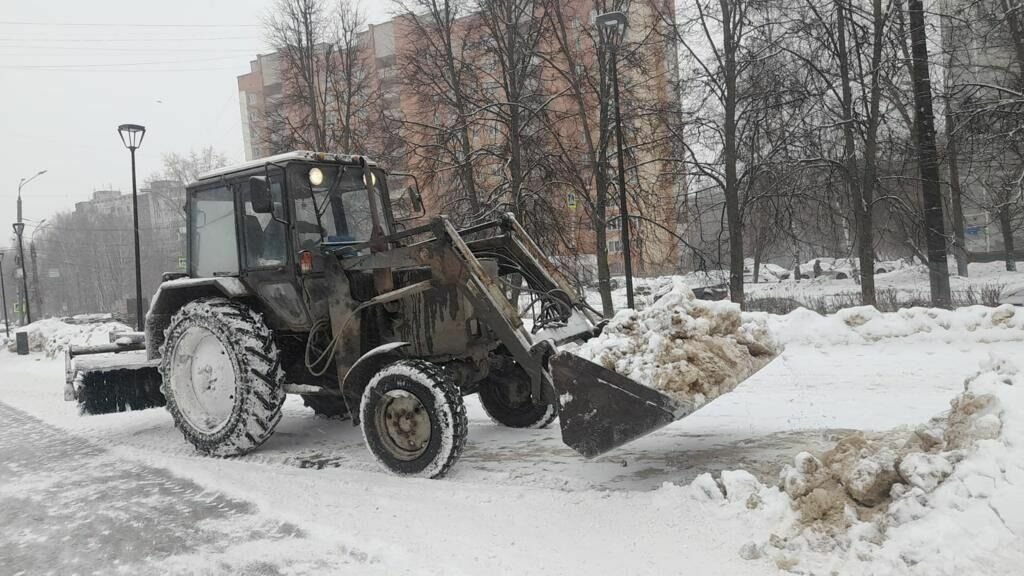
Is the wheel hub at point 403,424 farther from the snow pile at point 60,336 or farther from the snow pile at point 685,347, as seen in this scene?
the snow pile at point 60,336

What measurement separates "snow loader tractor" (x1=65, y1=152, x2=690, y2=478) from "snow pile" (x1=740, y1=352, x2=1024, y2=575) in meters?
1.47

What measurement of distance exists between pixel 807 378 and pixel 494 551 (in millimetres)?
5082

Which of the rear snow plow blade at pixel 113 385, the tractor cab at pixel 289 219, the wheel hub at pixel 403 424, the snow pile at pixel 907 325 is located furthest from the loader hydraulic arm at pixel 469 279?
the snow pile at pixel 907 325

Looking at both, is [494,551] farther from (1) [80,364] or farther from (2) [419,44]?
(2) [419,44]

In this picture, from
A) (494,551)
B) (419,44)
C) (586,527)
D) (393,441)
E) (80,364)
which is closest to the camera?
(494,551)

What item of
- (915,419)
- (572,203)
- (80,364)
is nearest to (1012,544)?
(915,419)

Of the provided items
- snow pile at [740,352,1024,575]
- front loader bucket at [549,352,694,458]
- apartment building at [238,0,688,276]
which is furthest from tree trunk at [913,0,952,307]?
front loader bucket at [549,352,694,458]

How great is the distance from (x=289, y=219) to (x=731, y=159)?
11.7 m

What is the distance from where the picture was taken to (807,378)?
7594 millimetres

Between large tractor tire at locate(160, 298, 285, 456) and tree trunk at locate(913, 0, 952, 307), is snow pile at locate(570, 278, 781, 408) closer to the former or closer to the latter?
large tractor tire at locate(160, 298, 285, 456)

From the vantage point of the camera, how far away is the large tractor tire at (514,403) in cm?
640

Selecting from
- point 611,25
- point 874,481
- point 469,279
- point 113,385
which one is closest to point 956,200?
point 611,25

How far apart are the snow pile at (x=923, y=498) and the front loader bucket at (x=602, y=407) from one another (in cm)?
77

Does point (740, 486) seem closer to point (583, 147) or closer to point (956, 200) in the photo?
point (583, 147)
